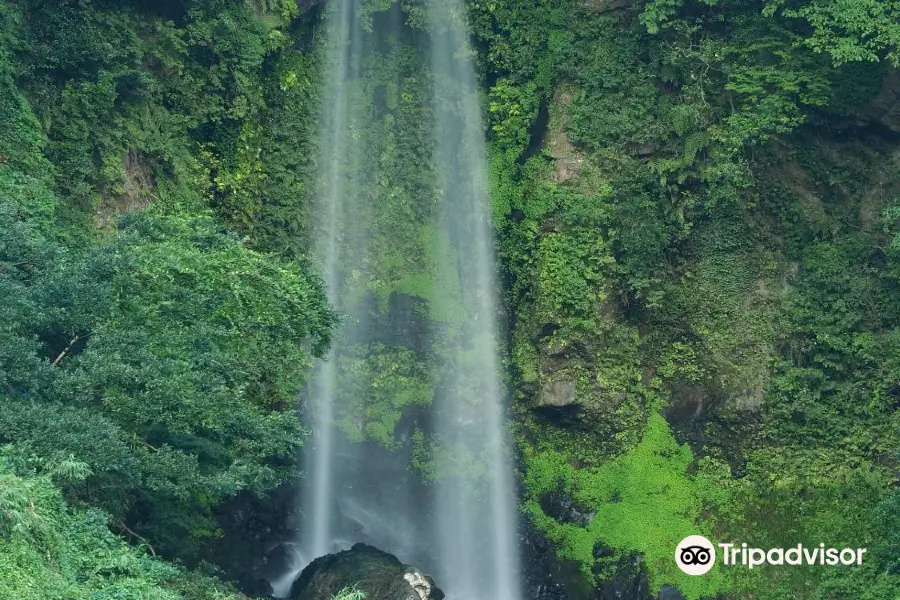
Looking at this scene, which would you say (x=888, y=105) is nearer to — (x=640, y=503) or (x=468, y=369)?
(x=640, y=503)

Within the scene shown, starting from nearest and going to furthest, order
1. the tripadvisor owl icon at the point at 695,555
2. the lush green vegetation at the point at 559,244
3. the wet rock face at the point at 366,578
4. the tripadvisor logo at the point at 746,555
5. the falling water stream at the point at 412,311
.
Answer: the lush green vegetation at the point at 559,244 → the wet rock face at the point at 366,578 → the tripadvisor logo at the point at 746,555 → the tripadvisor owl icon at the point at 695,555 → the falling water stream at the point at 412,311

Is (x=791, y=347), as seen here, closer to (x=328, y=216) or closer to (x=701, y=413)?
(x=701, y=413)

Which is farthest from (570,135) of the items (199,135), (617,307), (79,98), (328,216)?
(79,98)

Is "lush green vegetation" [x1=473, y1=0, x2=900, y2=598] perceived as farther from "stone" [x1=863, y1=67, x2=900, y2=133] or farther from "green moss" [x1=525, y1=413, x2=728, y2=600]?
"stone" [x1=863, y1=67, x2=900, y2=133]

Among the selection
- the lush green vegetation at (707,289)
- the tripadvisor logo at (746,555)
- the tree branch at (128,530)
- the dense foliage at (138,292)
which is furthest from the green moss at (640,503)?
the tree branch at (128,530)

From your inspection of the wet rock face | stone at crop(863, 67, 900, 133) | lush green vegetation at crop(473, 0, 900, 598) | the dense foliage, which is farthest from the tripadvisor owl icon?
stone at crop(863, 67, 900, 133)

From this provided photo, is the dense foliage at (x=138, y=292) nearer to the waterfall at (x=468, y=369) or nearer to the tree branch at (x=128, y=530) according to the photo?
the tree branch at (x=128, y=530)
